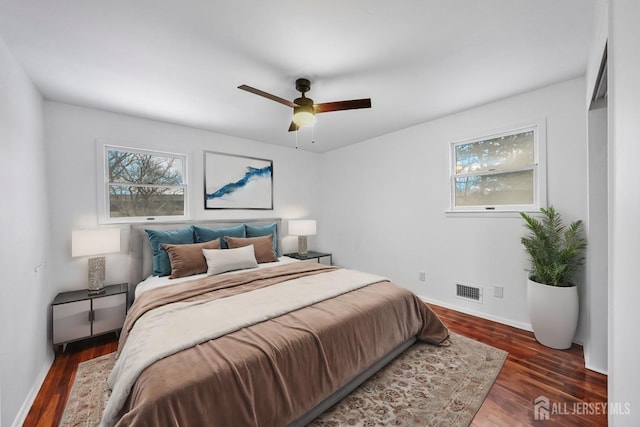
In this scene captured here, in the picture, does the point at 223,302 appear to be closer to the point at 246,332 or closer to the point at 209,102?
the point at 246,332

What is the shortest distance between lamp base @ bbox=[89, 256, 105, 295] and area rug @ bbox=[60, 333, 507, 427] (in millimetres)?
701

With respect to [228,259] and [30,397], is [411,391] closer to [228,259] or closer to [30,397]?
[228,259]

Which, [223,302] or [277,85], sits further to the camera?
[277,85]

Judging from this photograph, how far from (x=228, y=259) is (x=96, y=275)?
133 cm

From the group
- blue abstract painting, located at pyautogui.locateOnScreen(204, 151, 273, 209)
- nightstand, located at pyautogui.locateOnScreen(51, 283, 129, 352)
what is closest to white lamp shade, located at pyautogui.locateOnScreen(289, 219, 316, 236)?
blue abstract painting, located at pyautogui.locateOnScreen(204, 151, 273, 209)

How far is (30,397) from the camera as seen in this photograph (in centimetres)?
185

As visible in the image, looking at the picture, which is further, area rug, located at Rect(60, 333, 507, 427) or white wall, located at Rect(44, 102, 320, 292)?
white wall, located at Rect(44, 102, 320, 292)

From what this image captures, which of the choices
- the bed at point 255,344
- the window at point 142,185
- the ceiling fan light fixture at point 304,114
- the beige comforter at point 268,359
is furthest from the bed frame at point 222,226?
the ceiling fan light fixture at point 304,114

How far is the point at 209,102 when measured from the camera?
279 cm

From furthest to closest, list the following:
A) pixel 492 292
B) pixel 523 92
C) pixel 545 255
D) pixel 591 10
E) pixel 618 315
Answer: pixel 492 292
pixel 523 92
pixel 545 255
pixel 591 10
pixel 618 315

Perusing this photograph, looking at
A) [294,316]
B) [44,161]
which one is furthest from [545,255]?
[44,161]

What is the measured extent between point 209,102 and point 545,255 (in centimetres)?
370

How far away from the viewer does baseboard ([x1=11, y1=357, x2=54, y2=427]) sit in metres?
1.65

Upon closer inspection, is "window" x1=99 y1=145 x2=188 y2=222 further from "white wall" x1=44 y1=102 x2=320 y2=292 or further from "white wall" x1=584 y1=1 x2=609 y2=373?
"white wall" x1=584 y1=1 x2=609 y2=373
